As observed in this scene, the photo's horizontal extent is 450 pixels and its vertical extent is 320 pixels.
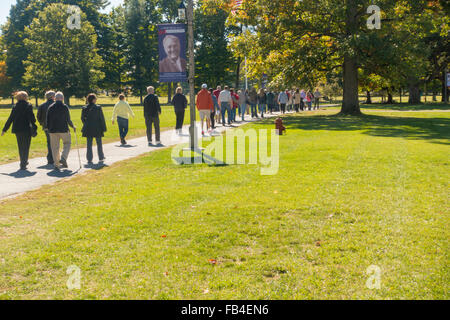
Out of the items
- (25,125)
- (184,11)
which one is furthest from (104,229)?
(184,11)

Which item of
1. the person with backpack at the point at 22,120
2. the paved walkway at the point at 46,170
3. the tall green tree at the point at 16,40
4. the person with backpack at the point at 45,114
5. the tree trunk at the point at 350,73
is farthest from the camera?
the tall green tree at the point at 16,40

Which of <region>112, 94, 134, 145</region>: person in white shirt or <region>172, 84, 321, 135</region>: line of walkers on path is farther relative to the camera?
<region>172, 84, 321, 135</region>: line of walkers on path

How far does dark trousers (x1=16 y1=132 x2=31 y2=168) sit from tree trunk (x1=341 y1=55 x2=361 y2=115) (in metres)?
22.4

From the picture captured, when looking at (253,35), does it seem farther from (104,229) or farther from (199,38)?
(199,38)

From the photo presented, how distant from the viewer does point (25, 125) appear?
42.4 ft

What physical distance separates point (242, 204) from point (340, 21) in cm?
2407

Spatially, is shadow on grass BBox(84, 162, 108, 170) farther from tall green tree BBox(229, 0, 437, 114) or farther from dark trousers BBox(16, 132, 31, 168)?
tall green tree BBox(229, 0, 437, 114)

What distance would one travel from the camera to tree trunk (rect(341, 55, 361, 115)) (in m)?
30.5

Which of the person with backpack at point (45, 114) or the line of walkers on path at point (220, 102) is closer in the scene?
the person with backpack at point (45, 114)

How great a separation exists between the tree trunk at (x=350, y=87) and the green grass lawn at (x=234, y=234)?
801 inches
